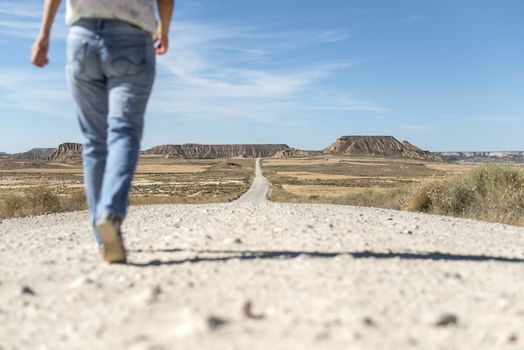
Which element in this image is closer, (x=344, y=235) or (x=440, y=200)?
(x=344, y=235)

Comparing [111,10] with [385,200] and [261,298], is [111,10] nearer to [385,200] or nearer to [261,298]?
[261,298]

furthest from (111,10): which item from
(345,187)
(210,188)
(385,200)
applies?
(345,187)

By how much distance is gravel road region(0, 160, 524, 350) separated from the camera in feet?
6.44

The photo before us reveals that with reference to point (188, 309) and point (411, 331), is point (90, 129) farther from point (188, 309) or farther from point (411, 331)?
point (411, 331)

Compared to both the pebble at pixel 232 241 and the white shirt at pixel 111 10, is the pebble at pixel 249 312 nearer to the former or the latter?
the white shirt at pixel 111 10

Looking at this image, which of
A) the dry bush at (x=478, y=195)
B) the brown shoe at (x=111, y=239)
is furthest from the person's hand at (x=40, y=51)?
the dry bush at (x=478, y=195)

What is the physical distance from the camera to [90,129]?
3523 mm

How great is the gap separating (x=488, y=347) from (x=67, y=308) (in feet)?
5.73

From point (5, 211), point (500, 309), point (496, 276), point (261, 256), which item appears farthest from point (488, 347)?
point (5, 211)

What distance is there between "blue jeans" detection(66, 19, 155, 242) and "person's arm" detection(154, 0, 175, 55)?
0.84 feet

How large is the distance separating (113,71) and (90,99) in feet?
0.98

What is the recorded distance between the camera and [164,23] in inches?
143

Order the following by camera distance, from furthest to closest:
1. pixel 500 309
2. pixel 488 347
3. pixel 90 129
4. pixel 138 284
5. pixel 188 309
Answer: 1. pixel 90 129
2. pixel 138 284
3. pixel 500 309
4. pixel 188 309
5. pixel 488 347

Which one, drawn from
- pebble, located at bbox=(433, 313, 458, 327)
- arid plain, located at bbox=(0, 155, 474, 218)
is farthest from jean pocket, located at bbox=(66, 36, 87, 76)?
arid plain, located at bbox=(0, 155, 474, 218)
